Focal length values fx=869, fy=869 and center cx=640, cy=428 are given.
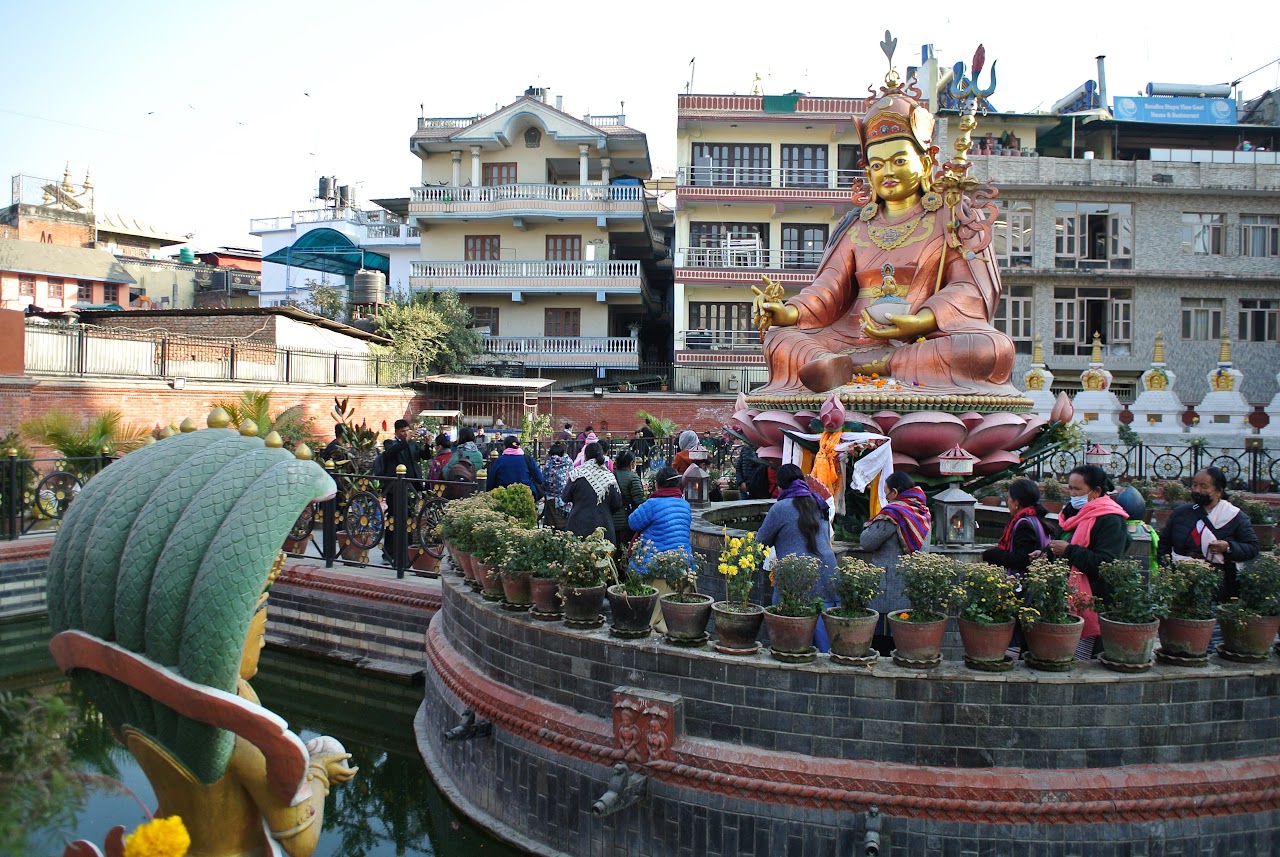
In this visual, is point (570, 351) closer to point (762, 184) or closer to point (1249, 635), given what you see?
point (762, 184)

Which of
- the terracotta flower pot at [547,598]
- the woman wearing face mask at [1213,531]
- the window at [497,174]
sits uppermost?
the window at [497,174]

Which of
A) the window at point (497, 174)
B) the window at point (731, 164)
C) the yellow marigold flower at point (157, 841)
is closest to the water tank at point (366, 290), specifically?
the window at point (497, 174)

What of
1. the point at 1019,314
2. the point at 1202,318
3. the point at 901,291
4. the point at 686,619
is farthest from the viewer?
the point at 1019,314

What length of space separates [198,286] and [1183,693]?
4475 centimetres

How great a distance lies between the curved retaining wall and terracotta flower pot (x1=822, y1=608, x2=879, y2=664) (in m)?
0.12

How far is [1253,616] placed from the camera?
15.9 feet

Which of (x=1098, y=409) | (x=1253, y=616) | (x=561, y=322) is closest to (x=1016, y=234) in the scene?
(x=1098, y=409)

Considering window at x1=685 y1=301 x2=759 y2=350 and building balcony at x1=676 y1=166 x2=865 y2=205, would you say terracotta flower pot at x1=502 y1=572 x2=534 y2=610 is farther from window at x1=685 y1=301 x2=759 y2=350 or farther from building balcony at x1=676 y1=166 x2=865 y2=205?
building balcony at x1=676 y1=166 x2=865 y2=205

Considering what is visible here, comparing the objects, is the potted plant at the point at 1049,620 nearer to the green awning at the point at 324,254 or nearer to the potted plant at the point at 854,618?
the potted plant at the point at 854,618

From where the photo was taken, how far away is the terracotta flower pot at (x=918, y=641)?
4.71 metres

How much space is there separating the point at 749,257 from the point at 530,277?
7807 mm

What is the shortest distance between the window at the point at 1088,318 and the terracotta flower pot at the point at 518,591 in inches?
1112

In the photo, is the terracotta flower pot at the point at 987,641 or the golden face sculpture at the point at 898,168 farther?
the golden face sculpture at the point at 898,168

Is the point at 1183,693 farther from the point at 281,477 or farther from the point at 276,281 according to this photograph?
the point at 276,281
